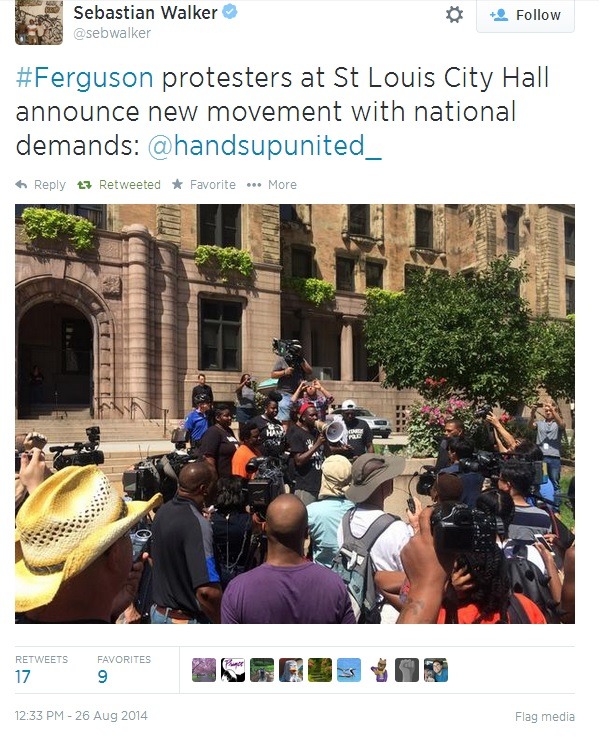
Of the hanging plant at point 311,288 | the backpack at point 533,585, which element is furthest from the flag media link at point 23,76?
the hanging plant at point 311,288

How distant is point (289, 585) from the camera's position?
2260 millimetres

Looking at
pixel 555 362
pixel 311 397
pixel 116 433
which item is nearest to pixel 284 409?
pixel 311 397

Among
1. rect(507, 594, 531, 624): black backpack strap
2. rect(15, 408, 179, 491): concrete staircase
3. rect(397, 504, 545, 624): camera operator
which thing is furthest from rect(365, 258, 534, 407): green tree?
rect(397, 504, 545, 624): camera operator

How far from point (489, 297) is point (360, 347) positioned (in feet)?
35.5

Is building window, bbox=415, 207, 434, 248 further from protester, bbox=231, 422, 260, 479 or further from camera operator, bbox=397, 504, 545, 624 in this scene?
camera operator, bbox=397, 504, 545, 624

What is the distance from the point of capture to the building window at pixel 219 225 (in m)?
18.2

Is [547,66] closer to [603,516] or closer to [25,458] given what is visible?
[603,516]

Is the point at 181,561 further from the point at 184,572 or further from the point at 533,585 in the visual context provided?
the point at 533,585

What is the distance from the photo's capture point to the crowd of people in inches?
75.6

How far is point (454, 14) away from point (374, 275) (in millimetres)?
21955

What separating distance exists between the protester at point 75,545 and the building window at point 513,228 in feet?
89.4
